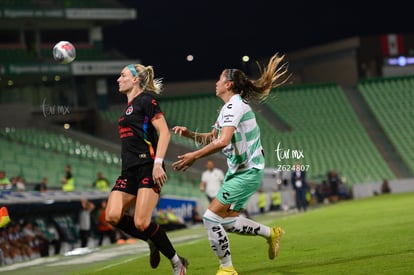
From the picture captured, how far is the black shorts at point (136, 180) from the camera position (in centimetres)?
952

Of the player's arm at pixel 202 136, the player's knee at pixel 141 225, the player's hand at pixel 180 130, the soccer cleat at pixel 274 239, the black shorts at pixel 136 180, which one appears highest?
the player's hand at pixel 180 130

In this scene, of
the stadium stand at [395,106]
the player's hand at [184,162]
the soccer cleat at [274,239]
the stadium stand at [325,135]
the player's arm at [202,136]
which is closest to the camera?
the player's hand at [184,162]

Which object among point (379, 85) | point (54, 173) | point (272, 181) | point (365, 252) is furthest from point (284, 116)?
point (365, 252)

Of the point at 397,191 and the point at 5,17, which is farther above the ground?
the point at 5,17

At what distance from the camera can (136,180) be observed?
971 centimetres

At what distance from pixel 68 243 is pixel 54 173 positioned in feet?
32.0

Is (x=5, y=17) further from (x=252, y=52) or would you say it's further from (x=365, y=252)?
(x=365, y=252)

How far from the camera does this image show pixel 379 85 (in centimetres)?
5669

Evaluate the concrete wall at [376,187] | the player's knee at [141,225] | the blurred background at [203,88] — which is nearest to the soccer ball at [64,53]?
the player's knee at [141,225]

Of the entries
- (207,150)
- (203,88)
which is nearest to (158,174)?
(207,150)

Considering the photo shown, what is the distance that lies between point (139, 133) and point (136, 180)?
499mm

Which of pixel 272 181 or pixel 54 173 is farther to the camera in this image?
pixel 272 181

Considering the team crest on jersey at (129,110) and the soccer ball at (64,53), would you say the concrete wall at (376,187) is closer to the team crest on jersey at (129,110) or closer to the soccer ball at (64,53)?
the soccer ball at (64,53)

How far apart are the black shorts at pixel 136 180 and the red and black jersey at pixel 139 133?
0.18ft
